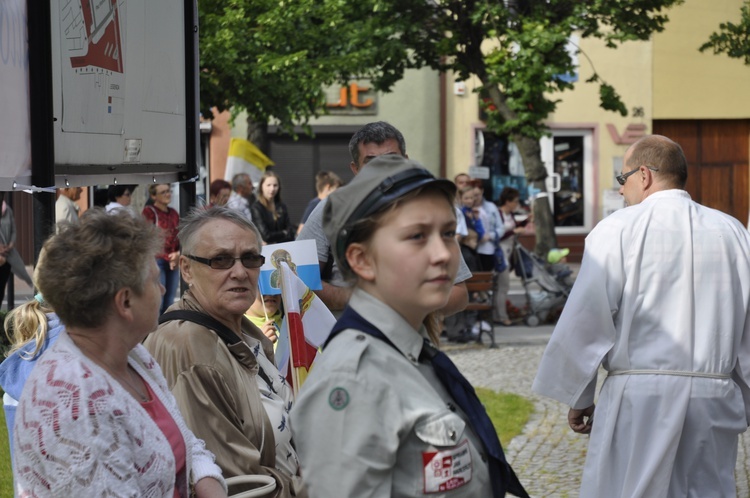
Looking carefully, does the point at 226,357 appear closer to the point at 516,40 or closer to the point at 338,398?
the point at 338,398

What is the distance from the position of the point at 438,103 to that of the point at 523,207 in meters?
3.25

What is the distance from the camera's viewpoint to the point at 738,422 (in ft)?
15.4

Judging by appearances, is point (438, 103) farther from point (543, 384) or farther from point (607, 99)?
point (543, 384)

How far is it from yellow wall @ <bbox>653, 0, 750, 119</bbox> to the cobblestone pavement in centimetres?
1742

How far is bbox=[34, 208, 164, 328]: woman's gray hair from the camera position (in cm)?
286

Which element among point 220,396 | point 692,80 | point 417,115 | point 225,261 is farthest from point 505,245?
point 692,80

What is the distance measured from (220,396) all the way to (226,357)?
0.56ft

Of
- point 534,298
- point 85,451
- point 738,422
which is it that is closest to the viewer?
point 85,451

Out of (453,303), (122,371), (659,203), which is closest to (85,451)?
(122,371)

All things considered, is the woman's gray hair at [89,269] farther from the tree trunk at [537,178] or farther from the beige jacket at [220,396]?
the tree trunk at [537,178]

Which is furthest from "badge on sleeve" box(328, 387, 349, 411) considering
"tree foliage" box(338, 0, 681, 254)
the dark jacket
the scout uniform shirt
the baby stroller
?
"tree foliage" box(338, 0, 681, 254)

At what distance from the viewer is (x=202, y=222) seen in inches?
159

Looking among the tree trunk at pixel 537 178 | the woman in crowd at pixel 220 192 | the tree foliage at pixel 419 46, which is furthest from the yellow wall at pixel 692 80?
the woman in crowd at pixel 220 192

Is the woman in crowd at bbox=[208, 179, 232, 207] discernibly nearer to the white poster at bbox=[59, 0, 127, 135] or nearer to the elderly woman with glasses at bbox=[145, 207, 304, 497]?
the white poster at bbox=[59, 0, 127, 135]
